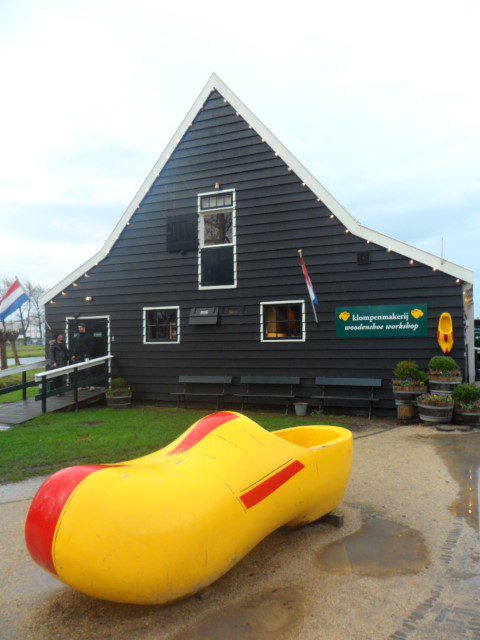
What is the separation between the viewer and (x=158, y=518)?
273cm

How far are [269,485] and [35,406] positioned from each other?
9.21 meters

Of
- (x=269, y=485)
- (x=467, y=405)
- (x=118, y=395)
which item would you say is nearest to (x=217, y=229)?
(x=118, y=395)

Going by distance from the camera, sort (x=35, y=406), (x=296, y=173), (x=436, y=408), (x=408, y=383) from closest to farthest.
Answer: (x=436, y=408), (x=408, y=383), (x=296, y=173), (x=35, y=406)

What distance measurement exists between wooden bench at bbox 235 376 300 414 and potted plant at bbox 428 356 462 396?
288 centimetres

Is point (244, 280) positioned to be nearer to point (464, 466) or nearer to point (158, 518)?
point (464, 466)

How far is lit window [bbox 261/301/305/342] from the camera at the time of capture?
36.4ft

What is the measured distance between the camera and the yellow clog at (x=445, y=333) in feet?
31.1

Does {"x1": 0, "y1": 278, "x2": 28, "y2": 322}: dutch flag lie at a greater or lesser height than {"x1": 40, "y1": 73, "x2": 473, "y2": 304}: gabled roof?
lesser

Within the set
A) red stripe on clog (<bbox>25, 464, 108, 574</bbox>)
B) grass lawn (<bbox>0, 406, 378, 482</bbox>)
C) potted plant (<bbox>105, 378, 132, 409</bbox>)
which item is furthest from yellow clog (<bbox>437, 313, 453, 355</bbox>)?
red stripe on clog (<bbox>25, 464, 108, 574</bbox>)

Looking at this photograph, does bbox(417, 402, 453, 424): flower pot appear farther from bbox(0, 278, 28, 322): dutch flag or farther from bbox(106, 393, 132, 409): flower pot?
bbox(0, 278, 28, 322): dutch flag

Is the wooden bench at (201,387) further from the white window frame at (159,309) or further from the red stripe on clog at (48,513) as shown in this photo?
the red stripe on clog at (48,513)

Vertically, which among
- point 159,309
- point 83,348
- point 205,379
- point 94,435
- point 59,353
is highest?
point 159,309

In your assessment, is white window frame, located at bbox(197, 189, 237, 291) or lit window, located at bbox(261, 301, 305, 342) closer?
lit window, located at bbox(261, 301, 305, 342)

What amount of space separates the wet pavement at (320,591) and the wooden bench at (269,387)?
6.05m
